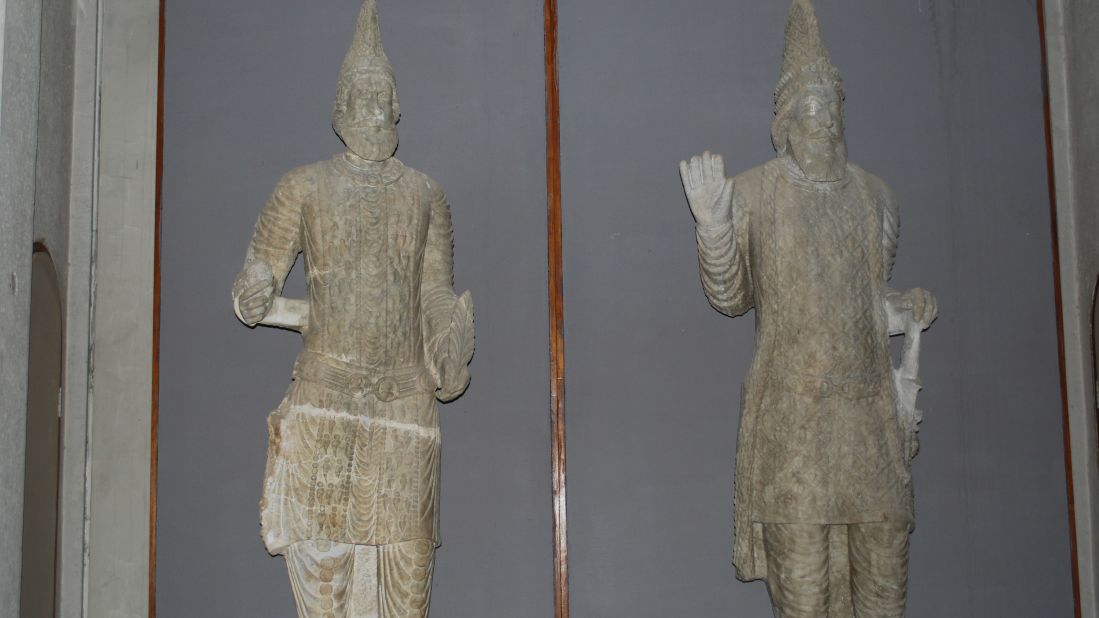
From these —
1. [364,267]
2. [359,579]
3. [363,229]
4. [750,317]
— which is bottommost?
[359,579]

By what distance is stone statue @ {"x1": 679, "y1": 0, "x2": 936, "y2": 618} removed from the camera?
4.88 metres

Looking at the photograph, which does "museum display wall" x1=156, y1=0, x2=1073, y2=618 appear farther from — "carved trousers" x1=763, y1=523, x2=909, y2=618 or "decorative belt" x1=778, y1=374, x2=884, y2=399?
"decorative belt" x1=778, y1=374, x2=884, y2=399

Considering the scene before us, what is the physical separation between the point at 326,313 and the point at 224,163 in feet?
3.72

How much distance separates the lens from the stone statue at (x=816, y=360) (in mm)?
4883

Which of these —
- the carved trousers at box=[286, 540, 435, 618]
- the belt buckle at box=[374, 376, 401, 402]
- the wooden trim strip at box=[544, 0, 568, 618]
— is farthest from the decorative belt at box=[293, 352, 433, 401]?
the wooden trim strip at box=[544, 0, 568, 618]

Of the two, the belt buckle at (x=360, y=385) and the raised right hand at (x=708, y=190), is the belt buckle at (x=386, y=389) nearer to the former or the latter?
the belt buckle at (x=360, y=385)

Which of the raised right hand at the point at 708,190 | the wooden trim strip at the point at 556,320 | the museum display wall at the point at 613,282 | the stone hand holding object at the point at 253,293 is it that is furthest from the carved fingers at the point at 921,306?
the stone hand holding object at the point at 253,293

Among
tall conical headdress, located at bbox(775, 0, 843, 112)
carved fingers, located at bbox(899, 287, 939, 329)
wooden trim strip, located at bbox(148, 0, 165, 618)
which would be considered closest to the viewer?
carved fingers, located at bbox(899, 287, 939, 329)

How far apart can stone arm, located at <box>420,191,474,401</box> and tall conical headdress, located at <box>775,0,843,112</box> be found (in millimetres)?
1382

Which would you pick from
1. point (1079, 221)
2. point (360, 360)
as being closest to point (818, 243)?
point (1079, 221)

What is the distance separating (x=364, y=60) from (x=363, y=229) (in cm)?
64

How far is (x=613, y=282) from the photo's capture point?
5.66 m

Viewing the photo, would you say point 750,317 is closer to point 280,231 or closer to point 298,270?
point 298,270

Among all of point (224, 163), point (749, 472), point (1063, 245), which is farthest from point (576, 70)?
point (1063, 245)
